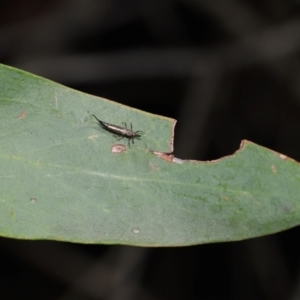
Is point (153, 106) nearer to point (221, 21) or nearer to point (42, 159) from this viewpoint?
point (221, 21)

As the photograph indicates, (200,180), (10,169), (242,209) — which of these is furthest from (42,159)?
(242,209)

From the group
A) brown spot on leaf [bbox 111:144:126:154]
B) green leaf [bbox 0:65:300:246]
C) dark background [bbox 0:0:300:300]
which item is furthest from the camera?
dark background [bbox 0:0:300:300]

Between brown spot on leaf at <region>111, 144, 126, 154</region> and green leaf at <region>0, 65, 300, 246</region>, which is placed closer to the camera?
green leaf at <region>0, 65, 300, 246</region>

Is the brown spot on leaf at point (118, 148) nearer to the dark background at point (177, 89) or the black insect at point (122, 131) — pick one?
the black insect at point (122, 131)

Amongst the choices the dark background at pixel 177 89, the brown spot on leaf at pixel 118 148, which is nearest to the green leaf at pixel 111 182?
the brown spot on leaf at pixel 118 148

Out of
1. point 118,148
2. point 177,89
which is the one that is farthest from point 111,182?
point 177,89

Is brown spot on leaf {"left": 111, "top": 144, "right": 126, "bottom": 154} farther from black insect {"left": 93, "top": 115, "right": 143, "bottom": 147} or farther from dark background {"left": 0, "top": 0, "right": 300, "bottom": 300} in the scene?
dark background {"left": 0, "top": 0, "right": 300, "bottom": 300}

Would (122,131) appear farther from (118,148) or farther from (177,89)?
(177,89)

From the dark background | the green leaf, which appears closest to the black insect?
the green leaf
